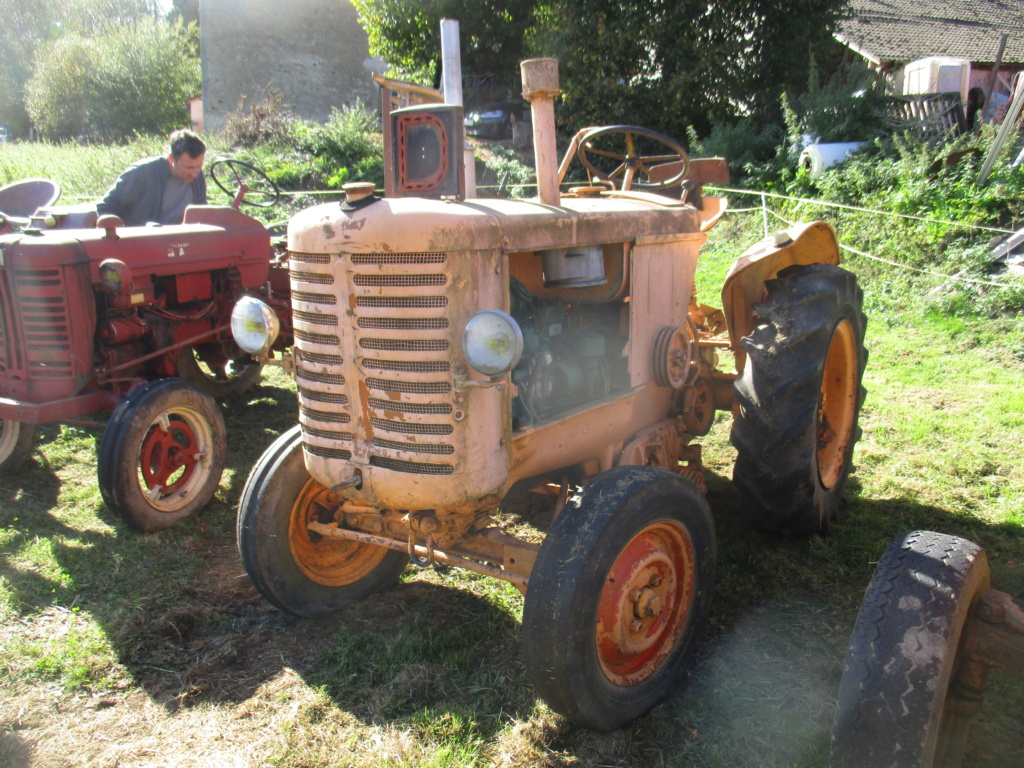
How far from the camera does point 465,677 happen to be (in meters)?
2.72

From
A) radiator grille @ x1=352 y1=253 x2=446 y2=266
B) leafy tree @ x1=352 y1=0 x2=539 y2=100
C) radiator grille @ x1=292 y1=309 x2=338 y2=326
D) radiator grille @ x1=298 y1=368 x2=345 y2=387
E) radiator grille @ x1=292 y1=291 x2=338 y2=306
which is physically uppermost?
leafy tree @ x1=352 y1=0 x2=539 y2=100

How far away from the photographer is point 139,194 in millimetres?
5250

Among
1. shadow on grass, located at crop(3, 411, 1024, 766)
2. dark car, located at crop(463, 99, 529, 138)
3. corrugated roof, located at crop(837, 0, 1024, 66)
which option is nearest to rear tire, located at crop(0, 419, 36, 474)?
shadow on grass, located at crop(3, 411, 1024, 766)

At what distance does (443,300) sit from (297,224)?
A: 1.89 ft

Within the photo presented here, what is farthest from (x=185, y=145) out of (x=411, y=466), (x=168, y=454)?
(x=411, y=466)

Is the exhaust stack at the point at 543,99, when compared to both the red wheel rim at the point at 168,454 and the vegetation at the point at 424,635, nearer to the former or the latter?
the vegetation at the point at 424,635

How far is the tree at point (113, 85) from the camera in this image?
1048 inches

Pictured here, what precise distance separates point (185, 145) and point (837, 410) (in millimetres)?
4416

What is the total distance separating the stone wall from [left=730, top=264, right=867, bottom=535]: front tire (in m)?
20.3

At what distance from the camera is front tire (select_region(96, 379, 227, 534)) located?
370cm

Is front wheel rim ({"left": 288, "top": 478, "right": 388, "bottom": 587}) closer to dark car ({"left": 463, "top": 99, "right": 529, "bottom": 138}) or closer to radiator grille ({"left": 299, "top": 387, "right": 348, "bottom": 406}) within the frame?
radiator grille ({"left": 299, "top": 387, "right": 348, "bottom": 406})

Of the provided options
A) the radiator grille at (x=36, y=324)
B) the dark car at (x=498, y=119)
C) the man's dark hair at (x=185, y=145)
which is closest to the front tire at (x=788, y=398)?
the radiator grille at (x=36, y=324)

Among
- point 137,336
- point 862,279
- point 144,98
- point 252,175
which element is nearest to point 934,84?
point 862,279

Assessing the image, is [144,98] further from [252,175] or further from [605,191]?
[605,191]
